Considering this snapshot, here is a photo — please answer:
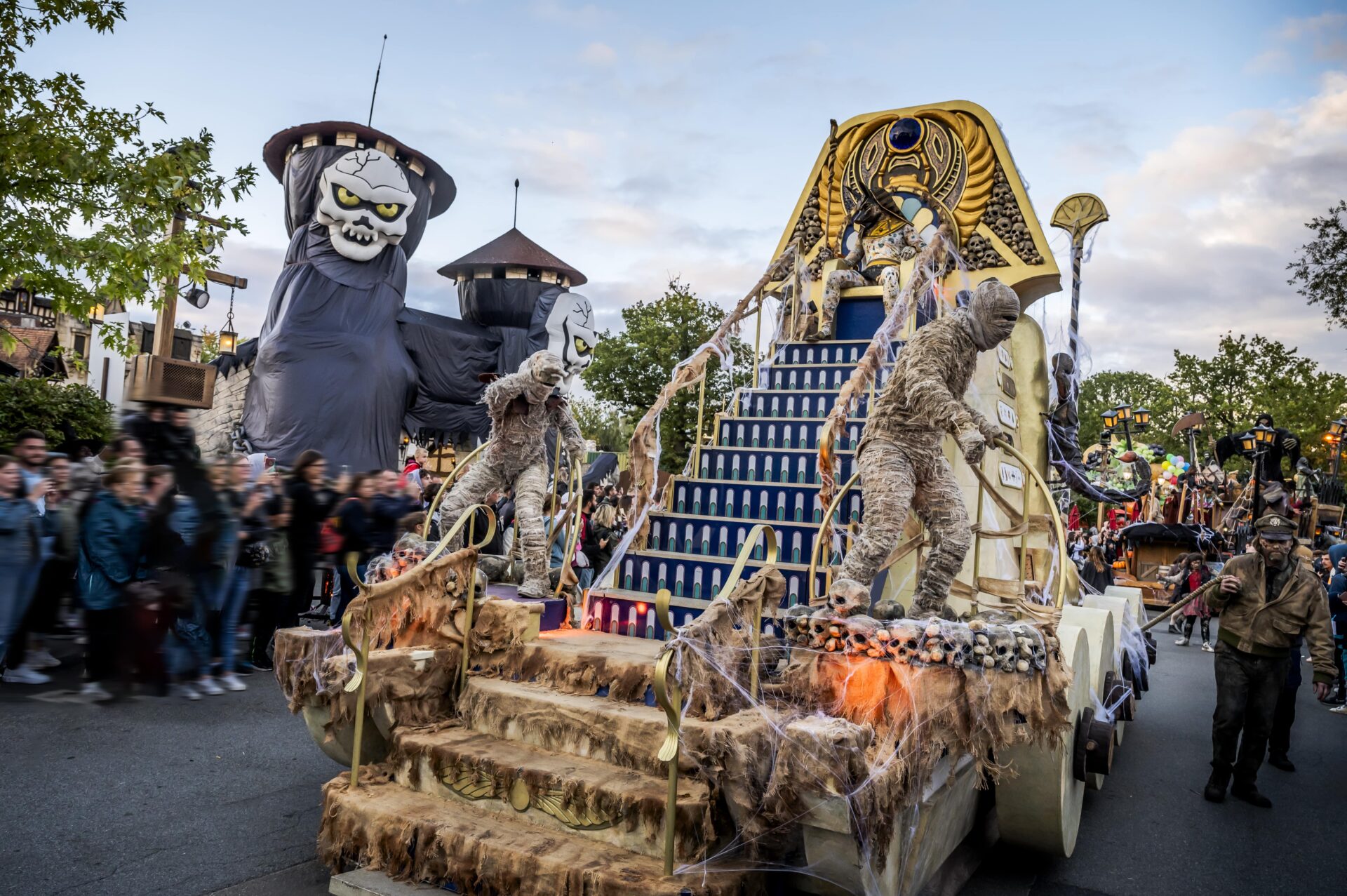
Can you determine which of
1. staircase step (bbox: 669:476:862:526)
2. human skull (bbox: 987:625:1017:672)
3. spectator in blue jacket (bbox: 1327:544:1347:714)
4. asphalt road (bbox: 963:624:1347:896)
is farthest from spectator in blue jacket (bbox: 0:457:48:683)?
spectator in blue jacket (bbox: 1327:544:1347:714)

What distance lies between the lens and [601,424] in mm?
42062

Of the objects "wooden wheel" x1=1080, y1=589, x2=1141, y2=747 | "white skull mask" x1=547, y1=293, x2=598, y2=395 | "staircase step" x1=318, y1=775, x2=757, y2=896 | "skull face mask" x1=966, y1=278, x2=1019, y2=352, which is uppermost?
"white skull mask" x1=547, y1=293, x2=598, y2=395

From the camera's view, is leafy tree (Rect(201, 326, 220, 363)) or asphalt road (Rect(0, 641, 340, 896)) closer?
asphalt road (Rect(0, 641, 340, 896))

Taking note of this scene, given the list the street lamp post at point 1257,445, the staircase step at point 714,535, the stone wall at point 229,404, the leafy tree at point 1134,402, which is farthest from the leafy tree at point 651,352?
the leafy tree at point 1134,402

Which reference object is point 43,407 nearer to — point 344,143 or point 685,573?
point 685,573

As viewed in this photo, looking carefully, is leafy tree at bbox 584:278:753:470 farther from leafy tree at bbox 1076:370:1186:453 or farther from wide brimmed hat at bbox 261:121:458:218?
leafy tree at bbox 1076:370:1186:453

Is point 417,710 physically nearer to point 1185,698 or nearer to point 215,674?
point 215,674

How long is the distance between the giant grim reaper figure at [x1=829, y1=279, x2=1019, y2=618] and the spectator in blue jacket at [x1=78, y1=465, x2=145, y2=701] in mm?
2971

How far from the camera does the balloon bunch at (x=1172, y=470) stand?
24786 millimetres

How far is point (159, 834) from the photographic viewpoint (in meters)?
4.17

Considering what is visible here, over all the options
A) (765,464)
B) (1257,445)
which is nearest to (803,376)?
(765,464)

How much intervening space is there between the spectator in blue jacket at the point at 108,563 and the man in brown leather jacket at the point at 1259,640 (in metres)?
6.12

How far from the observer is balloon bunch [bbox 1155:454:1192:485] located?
976 inches

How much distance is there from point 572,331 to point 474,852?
1968cm
